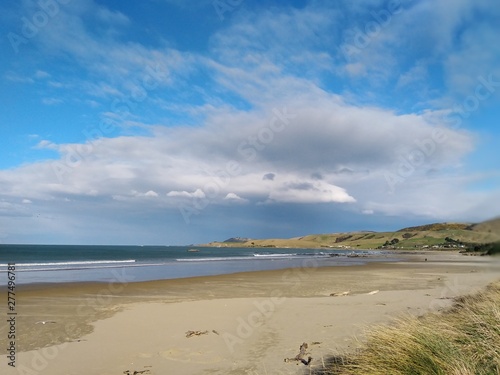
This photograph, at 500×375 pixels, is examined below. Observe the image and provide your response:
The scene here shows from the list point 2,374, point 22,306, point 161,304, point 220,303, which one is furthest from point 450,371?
point 22,306

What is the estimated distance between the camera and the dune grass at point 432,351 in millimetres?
4945

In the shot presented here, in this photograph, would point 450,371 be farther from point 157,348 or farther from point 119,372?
point 157,348

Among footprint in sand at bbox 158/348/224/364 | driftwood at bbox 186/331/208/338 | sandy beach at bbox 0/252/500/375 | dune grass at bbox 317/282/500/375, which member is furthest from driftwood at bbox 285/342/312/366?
driftwood at bbox 186/331/208/338

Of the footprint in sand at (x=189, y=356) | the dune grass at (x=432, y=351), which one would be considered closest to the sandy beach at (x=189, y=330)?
the footprint in sand at (x=189, y=356)

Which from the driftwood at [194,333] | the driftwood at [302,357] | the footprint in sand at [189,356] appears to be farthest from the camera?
the driftwood at [194,333]

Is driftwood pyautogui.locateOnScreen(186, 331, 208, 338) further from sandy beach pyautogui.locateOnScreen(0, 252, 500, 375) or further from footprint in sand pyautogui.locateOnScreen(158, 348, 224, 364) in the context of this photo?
footprint in sand pyautogui.locateOnScreen(158, 348, 224, 364)

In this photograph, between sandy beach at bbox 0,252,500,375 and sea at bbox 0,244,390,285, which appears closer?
sandy beach at bbox 0,252,500,375

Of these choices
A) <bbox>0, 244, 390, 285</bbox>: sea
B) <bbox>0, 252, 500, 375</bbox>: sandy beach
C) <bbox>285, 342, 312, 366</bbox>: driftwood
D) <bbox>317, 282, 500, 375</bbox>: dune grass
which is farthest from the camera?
<bbox>0, 244, 390, 285</bbox>: sea

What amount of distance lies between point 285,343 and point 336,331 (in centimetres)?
155

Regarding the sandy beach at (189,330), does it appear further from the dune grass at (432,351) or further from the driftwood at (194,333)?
the dune grass at (432,351)

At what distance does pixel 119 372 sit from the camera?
6957mm

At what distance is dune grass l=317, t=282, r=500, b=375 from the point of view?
195 inches

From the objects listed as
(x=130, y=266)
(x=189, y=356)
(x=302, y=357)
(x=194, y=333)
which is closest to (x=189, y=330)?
(x=194, y=333)

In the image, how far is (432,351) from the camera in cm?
534
